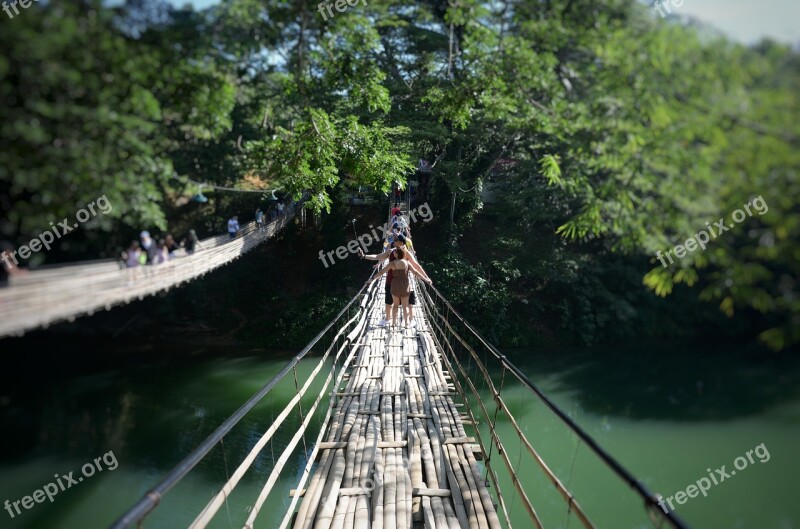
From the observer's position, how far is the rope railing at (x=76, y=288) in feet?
3.55

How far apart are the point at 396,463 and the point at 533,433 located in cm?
454

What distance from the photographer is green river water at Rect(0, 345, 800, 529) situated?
4.43 meters

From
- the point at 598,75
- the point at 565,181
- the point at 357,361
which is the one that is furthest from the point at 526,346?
the point at 598,75

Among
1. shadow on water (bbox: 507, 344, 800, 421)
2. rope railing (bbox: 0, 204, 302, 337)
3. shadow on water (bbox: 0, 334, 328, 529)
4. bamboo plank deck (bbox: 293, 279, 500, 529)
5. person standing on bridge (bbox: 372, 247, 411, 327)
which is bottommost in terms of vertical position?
shadow on water (bbox: 507, 344, 800, 421)

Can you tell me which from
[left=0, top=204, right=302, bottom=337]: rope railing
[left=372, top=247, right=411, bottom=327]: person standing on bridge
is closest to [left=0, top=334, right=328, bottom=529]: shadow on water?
[left=372, top=247, right=411, bottom=327]: person standing on bridge

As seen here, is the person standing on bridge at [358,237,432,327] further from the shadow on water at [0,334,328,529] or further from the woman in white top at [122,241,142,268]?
the woman in white top at [122,241,142,268]

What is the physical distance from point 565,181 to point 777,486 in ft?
16.1

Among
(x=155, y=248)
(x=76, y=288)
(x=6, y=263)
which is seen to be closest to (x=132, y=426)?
(x=155, y=248)

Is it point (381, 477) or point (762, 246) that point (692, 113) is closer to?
point (762, 246)

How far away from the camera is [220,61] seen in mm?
1590

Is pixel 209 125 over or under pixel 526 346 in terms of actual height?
over

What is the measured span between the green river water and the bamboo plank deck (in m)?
1.05

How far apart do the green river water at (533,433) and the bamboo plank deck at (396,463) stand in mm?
1047

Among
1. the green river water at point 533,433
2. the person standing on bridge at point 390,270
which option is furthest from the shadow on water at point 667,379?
the person standing on bridge at point 390,270
